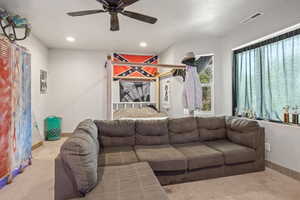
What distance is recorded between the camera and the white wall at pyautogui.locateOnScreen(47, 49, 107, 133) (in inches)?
202

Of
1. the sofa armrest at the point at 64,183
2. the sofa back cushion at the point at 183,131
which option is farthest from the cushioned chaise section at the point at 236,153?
the sofa armrest at the point at 64,183

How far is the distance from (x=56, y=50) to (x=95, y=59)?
3.78 ft

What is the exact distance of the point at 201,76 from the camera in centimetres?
443

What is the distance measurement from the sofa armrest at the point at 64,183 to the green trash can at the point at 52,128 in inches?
148

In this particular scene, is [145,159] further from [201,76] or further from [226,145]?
[201,76]

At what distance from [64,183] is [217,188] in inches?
73.8

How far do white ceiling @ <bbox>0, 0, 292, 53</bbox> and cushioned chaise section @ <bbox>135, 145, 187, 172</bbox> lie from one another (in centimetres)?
230

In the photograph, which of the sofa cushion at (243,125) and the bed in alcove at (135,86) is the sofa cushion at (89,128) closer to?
the sofa cushion at (243,125)

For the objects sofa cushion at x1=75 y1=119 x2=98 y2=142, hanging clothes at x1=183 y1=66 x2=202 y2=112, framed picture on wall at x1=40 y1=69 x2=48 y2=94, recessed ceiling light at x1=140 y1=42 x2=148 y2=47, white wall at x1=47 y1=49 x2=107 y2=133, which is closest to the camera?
sofa cushion at x1=75 y1=119 x2=98 y2=142

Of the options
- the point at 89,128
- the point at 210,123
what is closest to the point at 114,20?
the point at 89,128

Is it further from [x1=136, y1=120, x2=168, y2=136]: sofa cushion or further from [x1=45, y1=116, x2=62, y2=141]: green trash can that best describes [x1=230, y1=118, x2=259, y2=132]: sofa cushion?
[x1=45, y1=116, x2=62, y2=141]: green trash can

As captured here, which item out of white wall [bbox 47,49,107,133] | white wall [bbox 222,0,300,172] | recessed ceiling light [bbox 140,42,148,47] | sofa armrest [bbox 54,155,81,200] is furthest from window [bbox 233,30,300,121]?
white wall [bbox 47,49,107,133]

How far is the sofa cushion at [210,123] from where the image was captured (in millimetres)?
3090

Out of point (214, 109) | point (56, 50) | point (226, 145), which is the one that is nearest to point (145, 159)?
point (226, 145)
